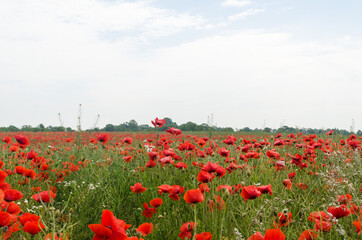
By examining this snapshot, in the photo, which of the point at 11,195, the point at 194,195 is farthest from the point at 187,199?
the point at 11,195

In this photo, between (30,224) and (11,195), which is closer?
(30,224)

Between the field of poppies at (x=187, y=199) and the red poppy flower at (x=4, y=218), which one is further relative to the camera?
the field of poppies at (x=187, y=199)

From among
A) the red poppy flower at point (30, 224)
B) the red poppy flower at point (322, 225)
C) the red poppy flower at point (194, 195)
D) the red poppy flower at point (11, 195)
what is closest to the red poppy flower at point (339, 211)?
the red poppy flower at point (322, 225)

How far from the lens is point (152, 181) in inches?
132

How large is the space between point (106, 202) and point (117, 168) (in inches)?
24.9

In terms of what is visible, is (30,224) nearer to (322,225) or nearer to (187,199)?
(187,199)

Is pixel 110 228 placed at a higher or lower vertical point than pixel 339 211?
higher

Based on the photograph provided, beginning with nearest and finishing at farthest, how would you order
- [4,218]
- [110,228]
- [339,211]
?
1. [110,228]
2. [4,218]
3. [339,211]

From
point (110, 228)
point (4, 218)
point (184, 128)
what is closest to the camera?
point (110, 228)

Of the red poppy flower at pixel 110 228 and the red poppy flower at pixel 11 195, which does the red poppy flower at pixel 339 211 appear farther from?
the red poppy flower at pixel 11 195

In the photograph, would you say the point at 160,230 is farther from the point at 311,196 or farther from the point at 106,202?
the point at 311,196

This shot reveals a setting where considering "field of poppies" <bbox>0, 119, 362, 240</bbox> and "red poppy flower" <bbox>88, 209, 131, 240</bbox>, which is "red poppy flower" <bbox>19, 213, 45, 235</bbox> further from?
"red poppy flower" <bbox>88, 209, 131, 240</bbox>

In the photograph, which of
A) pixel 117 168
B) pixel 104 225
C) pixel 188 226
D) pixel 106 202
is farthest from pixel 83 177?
pixel 104 225

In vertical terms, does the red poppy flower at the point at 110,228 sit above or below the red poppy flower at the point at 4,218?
above
